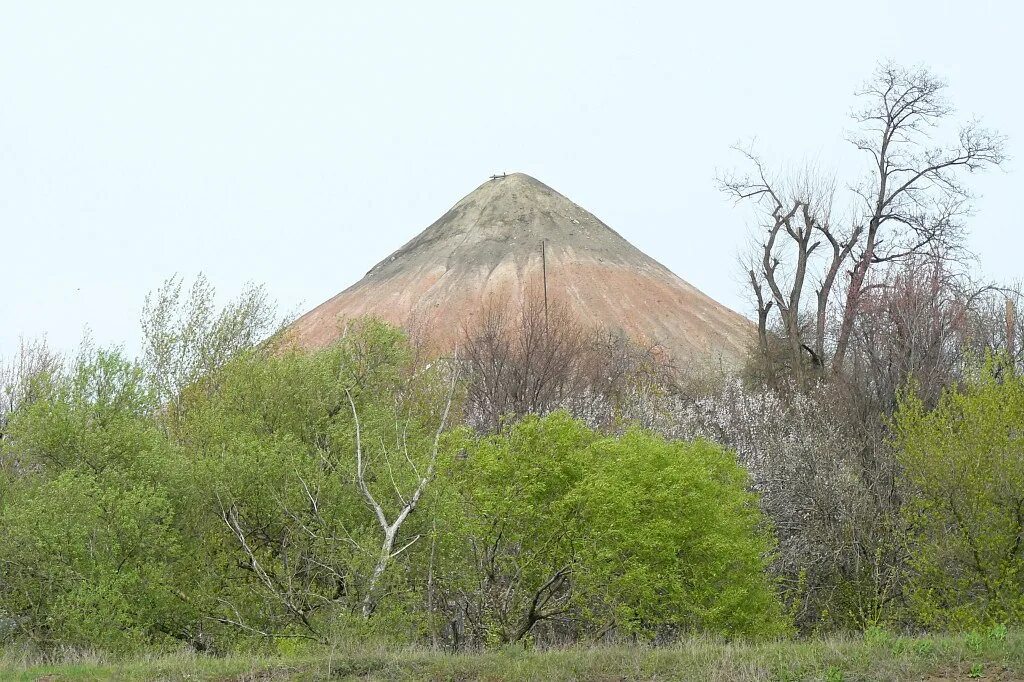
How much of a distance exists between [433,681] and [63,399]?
16985 millimetres

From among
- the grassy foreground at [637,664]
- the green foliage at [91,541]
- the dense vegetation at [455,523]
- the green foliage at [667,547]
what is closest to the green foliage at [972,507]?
the dense vegetation at [455,523]

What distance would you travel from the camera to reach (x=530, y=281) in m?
109

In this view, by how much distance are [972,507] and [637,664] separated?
11.2 meters

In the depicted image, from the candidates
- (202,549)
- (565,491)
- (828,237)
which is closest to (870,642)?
(565,491)

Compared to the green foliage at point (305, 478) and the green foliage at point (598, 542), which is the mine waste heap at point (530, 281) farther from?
the green foliage at point (598, 542)

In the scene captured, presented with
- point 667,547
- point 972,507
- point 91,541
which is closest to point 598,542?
point 667,547

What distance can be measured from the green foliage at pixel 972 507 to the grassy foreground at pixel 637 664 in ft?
23.1

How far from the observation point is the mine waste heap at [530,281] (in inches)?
3979

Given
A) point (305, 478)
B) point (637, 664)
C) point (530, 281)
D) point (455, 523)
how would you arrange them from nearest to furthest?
point (637, 664)
point (455, 523)
point (305, 478)
point (530, 281)

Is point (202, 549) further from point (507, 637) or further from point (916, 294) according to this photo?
point (916, 294)

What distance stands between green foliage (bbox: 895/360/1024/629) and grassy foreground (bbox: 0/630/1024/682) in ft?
23.1

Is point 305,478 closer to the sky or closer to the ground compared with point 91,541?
closer to the sky

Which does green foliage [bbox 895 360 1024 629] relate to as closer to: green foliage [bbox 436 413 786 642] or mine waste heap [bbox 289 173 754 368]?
green foliage [bbox 436 413 786 642]

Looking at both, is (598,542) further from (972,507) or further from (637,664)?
(972,507)
